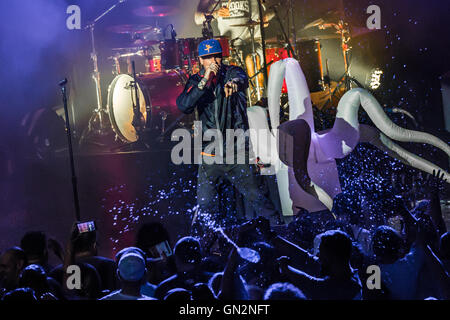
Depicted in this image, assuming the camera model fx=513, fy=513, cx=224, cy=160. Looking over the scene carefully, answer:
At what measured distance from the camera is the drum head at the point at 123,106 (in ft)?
29.3

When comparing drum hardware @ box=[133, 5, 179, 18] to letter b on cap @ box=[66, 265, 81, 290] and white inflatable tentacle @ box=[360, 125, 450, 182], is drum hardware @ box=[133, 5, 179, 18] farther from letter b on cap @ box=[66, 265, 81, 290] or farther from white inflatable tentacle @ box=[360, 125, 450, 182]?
letter b on cap @ box=[66, 265, 81, 290]

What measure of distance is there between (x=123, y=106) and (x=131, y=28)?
152 centimetres

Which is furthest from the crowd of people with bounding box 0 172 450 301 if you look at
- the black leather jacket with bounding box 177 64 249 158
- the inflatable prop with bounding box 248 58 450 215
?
the inflatable prop with bounding box 248 58 450 215

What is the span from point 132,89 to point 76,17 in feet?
5.77

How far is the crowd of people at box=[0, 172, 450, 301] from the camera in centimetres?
265

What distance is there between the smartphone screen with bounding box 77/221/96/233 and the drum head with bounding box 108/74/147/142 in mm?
4949

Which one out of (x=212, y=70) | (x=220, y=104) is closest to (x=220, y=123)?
(x=220, y=104)

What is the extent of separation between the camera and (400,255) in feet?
9.29

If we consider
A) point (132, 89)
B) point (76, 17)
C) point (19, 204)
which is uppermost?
point (76, 17)

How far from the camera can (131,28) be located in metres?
9.56

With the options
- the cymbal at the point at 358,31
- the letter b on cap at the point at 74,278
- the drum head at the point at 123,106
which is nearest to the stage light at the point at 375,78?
the cymbal at the point at 358,31

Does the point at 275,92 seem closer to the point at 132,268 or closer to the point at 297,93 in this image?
the point at 297,93
